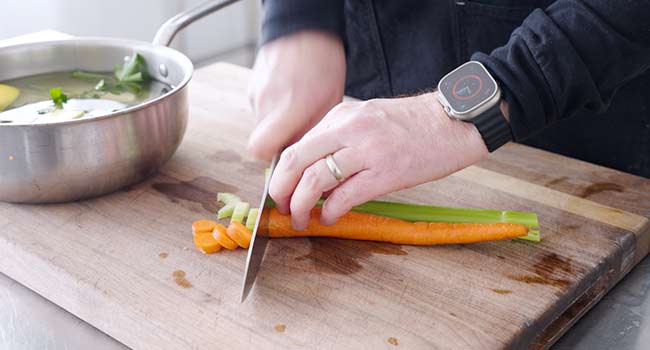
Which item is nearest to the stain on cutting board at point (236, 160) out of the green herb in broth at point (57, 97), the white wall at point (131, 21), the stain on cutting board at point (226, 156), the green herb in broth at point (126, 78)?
the stain on cutting board at point (226, 156)

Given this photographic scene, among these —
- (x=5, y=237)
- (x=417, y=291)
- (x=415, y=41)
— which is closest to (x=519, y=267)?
(x=417, y=291)

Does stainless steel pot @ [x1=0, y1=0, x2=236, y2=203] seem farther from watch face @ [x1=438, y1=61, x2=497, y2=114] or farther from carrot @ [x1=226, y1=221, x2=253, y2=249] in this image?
watch face @ [x1=438, y1=61, x2=497, y2=114]

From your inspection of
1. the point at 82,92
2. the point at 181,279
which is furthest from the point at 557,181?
the point at 82,92

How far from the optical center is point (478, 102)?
3.79ft

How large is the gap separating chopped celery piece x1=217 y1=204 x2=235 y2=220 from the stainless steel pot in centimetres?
19

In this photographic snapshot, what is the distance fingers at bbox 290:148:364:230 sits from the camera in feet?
3.75

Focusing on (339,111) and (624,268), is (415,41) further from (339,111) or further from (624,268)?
(624,268)

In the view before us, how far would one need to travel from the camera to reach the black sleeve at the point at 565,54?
3.74 ft

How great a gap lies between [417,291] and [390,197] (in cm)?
31

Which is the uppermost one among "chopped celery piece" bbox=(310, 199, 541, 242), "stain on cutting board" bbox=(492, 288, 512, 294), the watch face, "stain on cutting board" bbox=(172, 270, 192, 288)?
the watch face

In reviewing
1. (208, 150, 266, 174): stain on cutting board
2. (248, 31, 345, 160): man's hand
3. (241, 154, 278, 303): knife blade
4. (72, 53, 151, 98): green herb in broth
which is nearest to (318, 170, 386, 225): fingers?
(241, 154, 278, 303): knife blade

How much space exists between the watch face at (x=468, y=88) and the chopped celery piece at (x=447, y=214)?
0.20 metres

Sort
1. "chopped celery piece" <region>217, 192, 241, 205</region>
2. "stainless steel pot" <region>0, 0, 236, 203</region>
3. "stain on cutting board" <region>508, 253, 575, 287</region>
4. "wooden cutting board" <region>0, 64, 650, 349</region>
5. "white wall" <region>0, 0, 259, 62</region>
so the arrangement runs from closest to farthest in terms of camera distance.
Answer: "wooden cutting board" <region>0, 64, 650, 349</region> < "stain on cutting board" <region>508, 253, 575, 287</region> < "stainless steel pot" <region>0, 0, 236, 203</region> < "chopped celery piece" <region>217, 192, 241, 205</region> < "white wall" <region>0, 0, 259, 62</region>

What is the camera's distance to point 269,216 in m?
1.23
